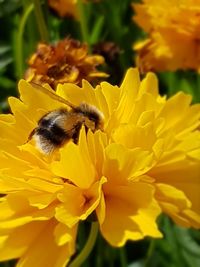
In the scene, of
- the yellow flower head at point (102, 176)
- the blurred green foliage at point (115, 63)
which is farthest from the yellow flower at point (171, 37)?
the yellow flower head at point (102, 176)

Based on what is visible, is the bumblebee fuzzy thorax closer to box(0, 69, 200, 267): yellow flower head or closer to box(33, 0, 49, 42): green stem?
box(0, 69, 200, 267): yellow flower head

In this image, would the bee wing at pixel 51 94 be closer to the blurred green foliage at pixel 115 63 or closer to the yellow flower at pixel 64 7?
the blurred green foliage at pixel 115 63

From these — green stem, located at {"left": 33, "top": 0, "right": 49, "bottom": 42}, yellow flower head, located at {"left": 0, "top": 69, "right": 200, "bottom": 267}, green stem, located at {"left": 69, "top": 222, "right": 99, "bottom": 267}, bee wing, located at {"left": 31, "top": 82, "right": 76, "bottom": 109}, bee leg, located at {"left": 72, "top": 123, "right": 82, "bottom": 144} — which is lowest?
green stem, located at {"left": 69, "top": 222, "right": 99, "bottom": 267}

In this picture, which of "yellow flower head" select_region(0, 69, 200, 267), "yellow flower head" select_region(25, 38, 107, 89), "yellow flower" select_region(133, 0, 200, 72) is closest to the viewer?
"yellow flower head" select_region(0, 69, 200, 267)

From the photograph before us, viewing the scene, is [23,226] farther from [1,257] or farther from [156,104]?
[156,104]

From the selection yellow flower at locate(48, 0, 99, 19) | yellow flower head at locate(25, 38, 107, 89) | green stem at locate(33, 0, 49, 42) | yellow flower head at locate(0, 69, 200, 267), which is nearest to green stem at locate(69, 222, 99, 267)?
yellow flower head at locate(0, 69, 200, 267)
